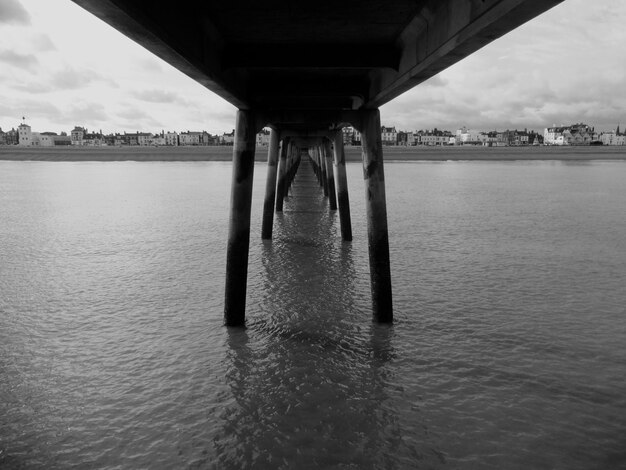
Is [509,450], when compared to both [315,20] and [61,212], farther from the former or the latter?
[61,212]

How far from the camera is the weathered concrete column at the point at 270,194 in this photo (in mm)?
17781

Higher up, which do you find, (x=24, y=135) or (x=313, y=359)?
(x=24, y=135)

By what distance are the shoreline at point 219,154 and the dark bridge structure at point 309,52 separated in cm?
7284

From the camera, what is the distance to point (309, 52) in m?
7.42

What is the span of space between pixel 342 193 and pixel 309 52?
1072 cm

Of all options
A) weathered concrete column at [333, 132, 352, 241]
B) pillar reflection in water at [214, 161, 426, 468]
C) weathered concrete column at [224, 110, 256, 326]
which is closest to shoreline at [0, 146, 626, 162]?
weathered concrete column at [333, 132, 352, 241]

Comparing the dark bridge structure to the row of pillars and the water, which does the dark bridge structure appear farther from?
the water

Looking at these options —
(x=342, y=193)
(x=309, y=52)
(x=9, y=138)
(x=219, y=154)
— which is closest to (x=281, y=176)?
(x=342, y=193)

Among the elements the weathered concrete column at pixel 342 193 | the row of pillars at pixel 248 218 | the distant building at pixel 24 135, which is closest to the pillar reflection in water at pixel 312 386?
the row of pillars at pixel 248 218

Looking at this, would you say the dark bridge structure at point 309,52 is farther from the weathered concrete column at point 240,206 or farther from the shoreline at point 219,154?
the shoreline at point 219,154

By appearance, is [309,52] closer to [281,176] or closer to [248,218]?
[248,218]

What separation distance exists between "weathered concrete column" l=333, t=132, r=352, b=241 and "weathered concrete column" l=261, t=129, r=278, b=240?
247 centimetres

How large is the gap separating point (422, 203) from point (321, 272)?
1834cm

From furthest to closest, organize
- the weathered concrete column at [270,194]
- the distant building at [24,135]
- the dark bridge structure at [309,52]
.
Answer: the distant building at [24,135] → the weathered concrete column at [270,194] → the dark bridge structure at [309,52]
